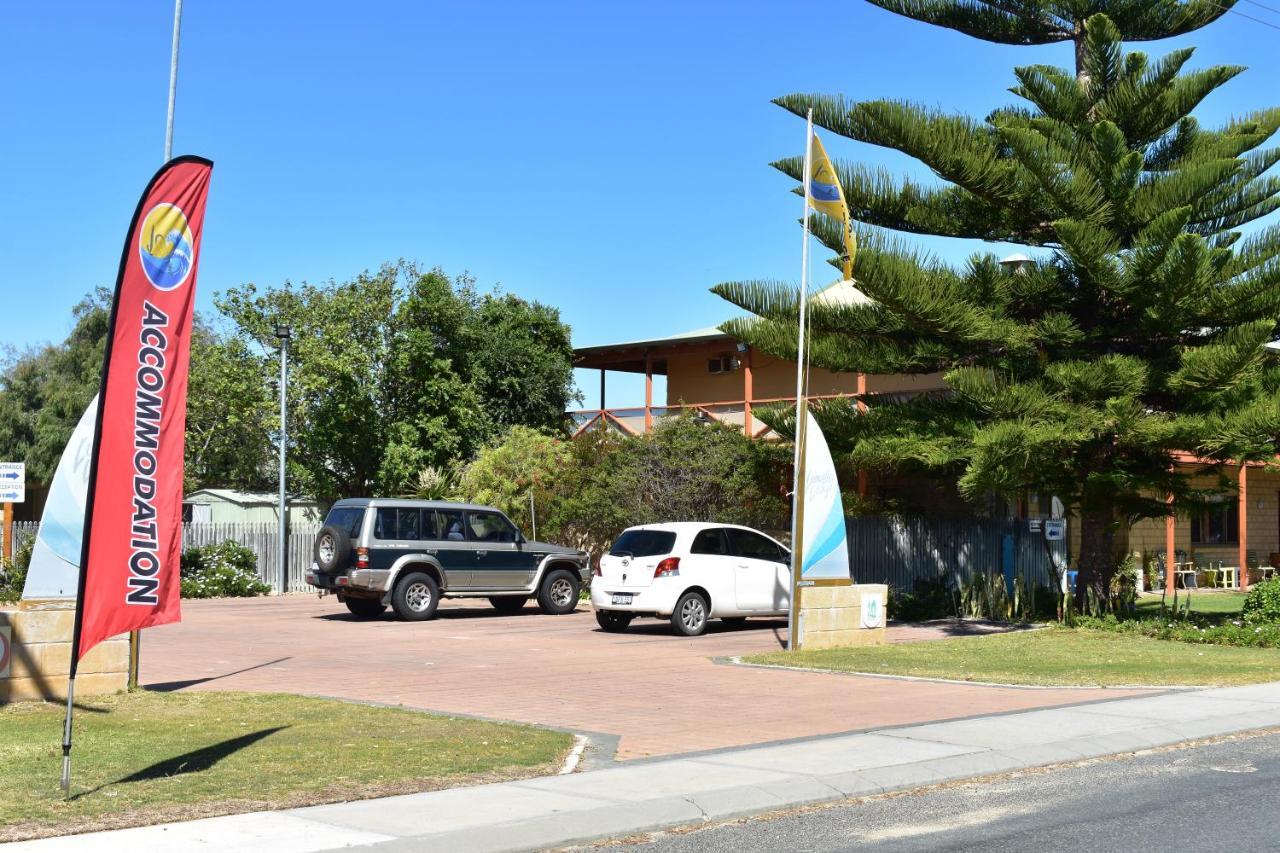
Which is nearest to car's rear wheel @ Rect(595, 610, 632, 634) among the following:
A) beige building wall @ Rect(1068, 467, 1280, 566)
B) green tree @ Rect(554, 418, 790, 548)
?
green tree @ Rect(554, 418, 790, 548)

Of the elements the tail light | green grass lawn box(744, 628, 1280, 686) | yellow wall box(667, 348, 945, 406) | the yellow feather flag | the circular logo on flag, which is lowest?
green grass lawn box(744, 628, 1280, 686)

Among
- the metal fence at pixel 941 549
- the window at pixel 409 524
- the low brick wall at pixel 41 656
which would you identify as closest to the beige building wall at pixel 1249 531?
the metal fence at pixel 941 549

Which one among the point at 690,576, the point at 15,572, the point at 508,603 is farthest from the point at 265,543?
the point at 690,576

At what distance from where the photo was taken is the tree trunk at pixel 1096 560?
22.1 meters

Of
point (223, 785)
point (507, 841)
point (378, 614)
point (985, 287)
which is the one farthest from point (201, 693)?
point (985, 287)

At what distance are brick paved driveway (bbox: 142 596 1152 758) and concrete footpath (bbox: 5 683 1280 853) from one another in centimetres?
71

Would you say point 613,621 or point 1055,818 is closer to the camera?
point 1055,818

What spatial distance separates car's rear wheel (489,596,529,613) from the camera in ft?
79.4

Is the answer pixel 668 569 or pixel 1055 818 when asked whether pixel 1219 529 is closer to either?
pixel 668 569

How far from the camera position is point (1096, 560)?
22312mm

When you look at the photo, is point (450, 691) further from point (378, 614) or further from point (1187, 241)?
point (1187, 241)

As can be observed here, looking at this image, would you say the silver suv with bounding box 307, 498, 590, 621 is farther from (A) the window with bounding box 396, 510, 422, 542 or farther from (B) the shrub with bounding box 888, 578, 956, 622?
(B) the shrub with bounding box 888, 578, 956, 622

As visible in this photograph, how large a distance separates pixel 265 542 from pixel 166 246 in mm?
24081

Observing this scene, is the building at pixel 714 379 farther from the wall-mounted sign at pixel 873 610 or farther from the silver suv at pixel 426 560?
the wall-mounted sign at pixel 873 610
